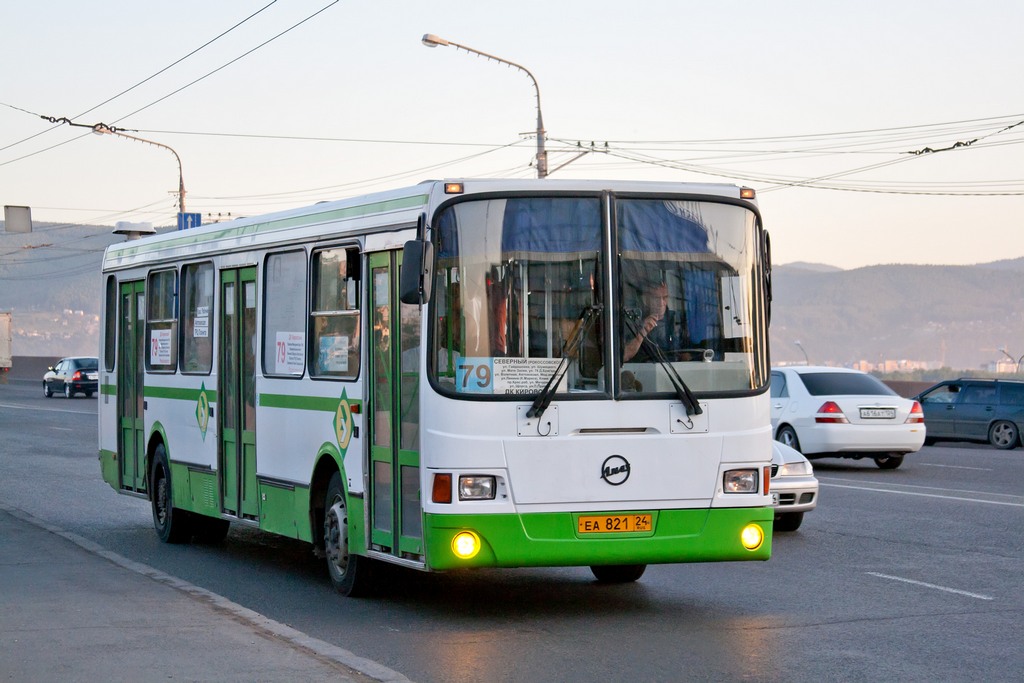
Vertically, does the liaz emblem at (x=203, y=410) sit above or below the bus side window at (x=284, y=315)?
below

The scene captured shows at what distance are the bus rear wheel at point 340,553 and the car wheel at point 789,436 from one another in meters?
13.3

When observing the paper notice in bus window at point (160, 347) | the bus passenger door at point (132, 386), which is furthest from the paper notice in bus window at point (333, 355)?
the bus passenger door at point (132, 386)

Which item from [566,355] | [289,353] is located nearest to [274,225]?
[289,353]

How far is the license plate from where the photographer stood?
9234mm

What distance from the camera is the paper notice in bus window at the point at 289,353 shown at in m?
11.1

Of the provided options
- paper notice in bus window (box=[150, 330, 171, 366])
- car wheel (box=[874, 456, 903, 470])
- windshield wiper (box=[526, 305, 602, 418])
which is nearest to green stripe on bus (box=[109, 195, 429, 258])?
paper notice in bus window (box=[150, 330, 171, 366])

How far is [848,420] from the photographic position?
22.3m

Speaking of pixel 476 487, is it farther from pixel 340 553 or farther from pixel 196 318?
pixel 196 318

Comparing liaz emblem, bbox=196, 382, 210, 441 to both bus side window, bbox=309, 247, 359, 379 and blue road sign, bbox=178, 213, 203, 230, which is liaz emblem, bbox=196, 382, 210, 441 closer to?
bus side window, bbox=309, 247, 359, 379

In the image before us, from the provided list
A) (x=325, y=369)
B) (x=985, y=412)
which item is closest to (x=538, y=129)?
(x=985, y=412)

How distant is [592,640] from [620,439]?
1217 mm

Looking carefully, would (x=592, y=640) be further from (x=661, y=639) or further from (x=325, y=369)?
(x=325, y=369)

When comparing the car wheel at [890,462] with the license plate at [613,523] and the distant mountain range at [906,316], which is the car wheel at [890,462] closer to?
the license plate at [613,523]

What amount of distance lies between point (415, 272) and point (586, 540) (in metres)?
1.88
